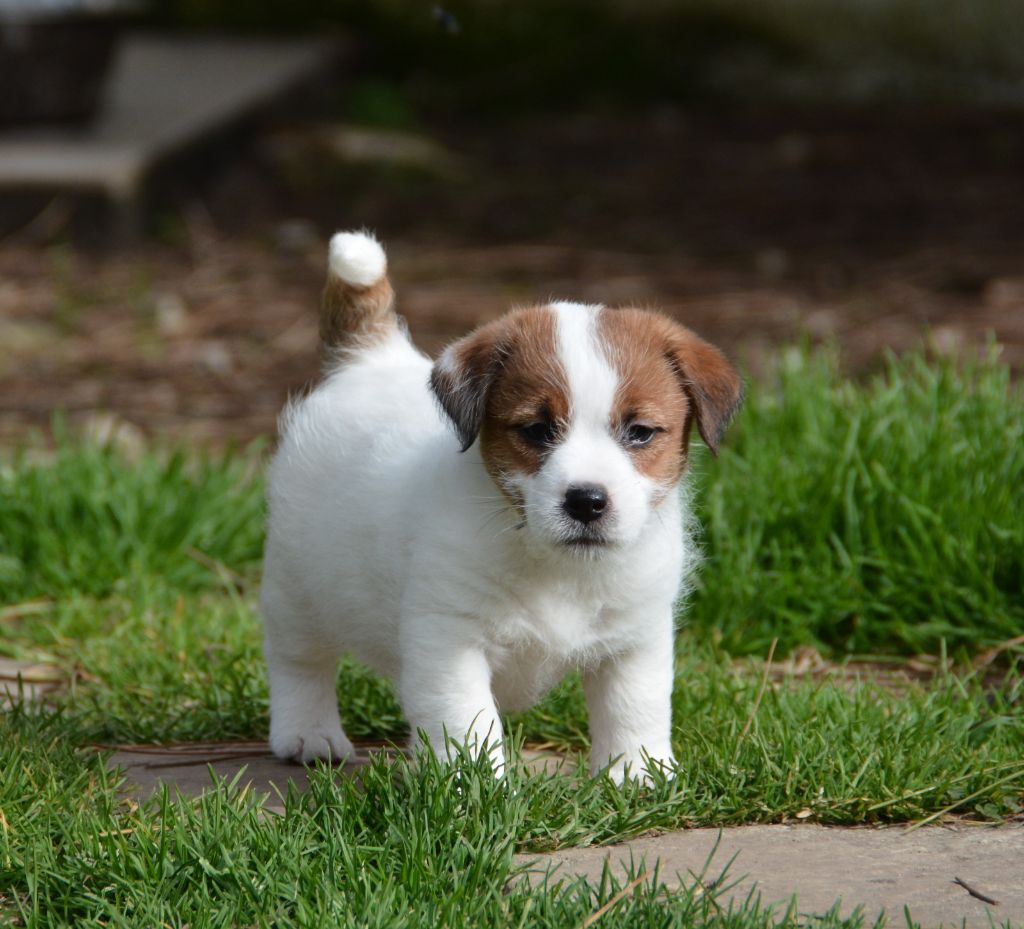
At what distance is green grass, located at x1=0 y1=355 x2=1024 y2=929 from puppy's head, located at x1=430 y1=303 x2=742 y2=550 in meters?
0.60

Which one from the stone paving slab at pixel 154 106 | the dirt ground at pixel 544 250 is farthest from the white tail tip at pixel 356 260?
the stone paving slab at pixel 154 106

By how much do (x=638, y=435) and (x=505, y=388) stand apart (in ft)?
0.99

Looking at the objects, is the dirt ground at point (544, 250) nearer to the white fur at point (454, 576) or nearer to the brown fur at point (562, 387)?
the white fur at point (454, 576)

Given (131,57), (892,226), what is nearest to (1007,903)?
(892,226)

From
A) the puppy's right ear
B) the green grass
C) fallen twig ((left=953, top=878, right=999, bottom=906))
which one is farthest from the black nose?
fallen twig ((left=953, top=878, right=999, bottom=906))

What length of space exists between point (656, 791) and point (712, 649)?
4.16 feet

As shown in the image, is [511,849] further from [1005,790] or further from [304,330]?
[304,330]

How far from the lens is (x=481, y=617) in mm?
3504

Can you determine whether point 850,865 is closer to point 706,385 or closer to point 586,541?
point 586,541

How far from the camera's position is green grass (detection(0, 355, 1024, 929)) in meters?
3.13

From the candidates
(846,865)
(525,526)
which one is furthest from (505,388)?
(846,865)

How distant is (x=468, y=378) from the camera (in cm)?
350

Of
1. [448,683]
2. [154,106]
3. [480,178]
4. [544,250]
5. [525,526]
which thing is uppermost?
[154,106]

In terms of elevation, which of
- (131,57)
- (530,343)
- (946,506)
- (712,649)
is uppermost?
→ (131,57)
